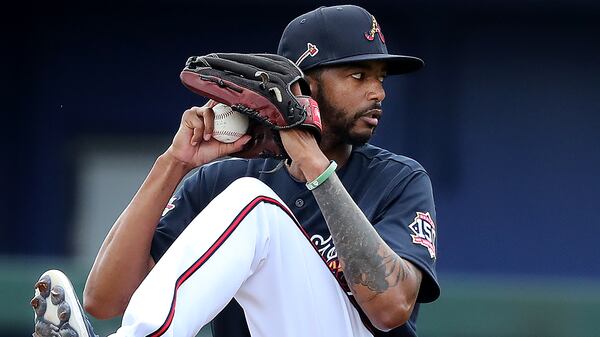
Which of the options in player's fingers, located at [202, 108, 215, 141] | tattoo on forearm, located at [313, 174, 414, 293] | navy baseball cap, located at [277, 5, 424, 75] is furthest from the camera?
navy baseball cap, located at [277, 5, 424, 75]

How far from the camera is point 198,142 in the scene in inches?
129

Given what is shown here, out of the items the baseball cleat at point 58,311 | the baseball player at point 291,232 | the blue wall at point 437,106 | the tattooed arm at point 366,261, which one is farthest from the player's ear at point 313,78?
the blue wall at point 437,106

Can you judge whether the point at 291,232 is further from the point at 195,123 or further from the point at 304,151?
the point at 195,123

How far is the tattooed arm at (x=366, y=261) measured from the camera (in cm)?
303

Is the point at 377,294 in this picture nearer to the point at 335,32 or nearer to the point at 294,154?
the point at 294,154

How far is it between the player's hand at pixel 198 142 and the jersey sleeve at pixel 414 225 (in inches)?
16.0

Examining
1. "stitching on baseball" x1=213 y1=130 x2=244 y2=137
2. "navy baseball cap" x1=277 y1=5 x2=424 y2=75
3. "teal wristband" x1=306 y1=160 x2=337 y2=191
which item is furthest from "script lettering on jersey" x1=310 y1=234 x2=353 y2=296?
"navy baseball cap" x1=277 y1=5 x2=424 y2=75

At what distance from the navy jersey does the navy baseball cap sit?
261 mm

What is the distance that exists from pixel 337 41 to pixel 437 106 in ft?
13.4

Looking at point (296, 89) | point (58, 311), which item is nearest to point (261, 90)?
point (296, 89)

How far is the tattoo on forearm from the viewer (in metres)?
3.03

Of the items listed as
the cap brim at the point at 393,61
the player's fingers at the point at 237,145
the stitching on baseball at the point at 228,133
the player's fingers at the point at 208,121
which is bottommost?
the player's fingers at the point at 237,145

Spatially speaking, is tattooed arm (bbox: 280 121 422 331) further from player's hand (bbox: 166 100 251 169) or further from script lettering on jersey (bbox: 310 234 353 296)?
player's hand (bbox: 166 100 251 169)

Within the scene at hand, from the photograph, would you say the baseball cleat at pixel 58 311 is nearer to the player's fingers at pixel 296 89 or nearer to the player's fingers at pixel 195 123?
the player's fingers at pixel 195 123
